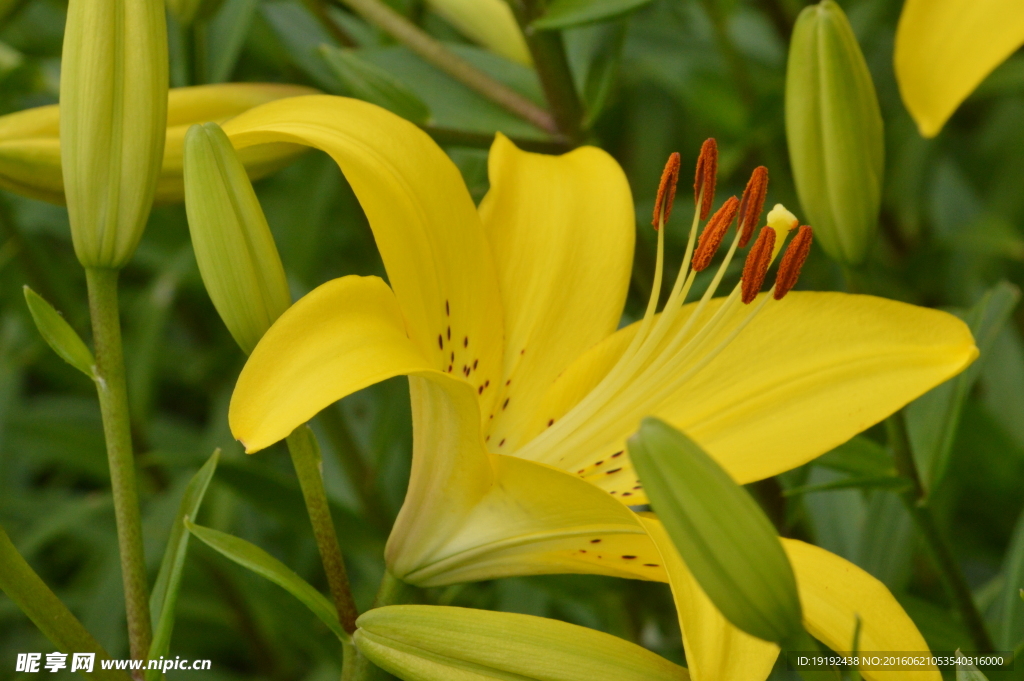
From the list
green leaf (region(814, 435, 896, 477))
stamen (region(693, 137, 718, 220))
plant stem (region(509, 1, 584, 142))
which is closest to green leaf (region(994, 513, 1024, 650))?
green leaf (region(814, 435, 896, 477))

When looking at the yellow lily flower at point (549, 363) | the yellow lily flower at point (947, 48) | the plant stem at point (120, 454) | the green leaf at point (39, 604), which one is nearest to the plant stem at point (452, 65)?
the yellow lily flower at point (549, 363)

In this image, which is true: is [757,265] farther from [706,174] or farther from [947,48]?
[947,48]

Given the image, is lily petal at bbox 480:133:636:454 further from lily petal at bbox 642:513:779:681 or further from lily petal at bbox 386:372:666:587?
lily petal at bbox 642:513:779:681

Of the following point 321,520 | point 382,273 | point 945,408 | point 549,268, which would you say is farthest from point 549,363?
point 382,273

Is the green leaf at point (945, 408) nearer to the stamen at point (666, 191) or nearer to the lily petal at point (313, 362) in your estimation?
the stamen at point (666, 191)

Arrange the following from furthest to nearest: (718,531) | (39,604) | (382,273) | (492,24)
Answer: (382,273) < (492,24) < (39,604) < (718,531)

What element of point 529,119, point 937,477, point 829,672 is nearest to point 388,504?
point 529,119

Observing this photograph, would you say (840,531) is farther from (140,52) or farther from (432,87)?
(140,52)
